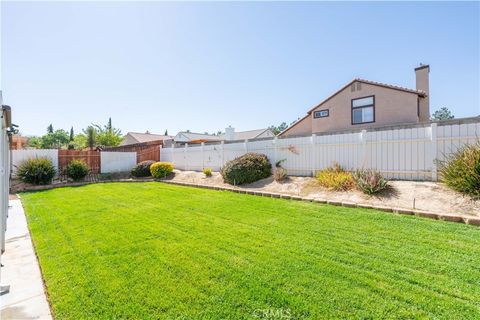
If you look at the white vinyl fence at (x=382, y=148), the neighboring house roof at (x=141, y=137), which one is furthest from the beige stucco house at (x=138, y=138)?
the white vinyl fence at (x=382, y=148)

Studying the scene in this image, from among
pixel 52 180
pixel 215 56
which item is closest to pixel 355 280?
pixel 215 56

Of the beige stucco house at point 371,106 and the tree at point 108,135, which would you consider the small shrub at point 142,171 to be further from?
the tree at point 108,135

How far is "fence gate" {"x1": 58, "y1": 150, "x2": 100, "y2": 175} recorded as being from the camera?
14.1 m

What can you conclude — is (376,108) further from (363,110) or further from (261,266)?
(261,266)

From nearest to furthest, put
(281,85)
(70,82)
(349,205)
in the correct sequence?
1. (349,205)
2. (70,82)
3. (281,85)

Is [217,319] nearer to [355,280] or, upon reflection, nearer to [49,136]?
[355,280]

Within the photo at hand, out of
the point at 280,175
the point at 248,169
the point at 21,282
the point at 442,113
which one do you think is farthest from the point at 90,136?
the point at 442,113

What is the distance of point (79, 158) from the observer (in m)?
14.9

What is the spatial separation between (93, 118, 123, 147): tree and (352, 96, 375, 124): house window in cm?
3511

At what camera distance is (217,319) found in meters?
2.24

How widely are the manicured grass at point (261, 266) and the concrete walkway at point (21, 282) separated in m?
0.13

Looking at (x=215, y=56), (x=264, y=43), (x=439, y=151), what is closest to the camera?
(x=439, y=151)

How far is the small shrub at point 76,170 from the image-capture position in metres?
13.5

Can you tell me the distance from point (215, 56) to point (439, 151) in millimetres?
10400
